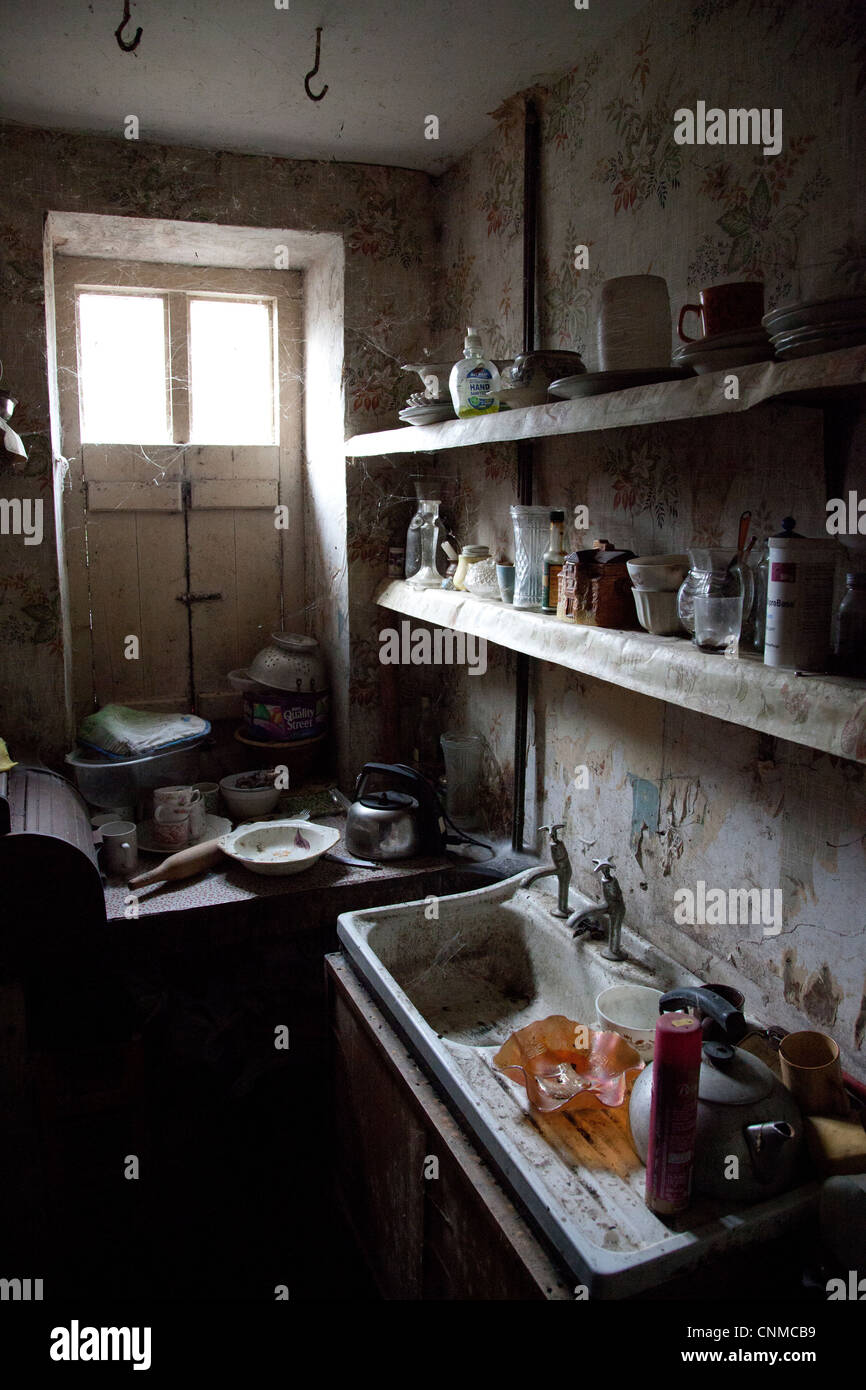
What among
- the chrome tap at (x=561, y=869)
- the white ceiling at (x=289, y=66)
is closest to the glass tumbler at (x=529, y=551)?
the chrome tap at (x=561, y=869)

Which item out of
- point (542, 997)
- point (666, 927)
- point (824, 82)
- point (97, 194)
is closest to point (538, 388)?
point (824, 82)

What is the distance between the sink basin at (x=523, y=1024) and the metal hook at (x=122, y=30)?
1.77 meters

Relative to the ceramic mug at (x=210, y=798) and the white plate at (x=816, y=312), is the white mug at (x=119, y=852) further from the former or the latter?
the white plate at (x=816, y=312)

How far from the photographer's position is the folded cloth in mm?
2443

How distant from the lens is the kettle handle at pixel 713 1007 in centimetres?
119

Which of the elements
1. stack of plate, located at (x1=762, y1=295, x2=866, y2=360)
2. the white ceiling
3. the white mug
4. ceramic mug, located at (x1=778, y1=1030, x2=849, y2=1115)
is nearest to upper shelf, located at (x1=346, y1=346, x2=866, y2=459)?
stack of plate, located at (x1=762, y1=295, x2=866, y2=360)

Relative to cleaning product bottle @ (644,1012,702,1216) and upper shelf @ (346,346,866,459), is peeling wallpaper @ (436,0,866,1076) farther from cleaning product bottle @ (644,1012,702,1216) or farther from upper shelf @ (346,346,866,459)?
cleaning product bottle @ (644,1012,702,1216)

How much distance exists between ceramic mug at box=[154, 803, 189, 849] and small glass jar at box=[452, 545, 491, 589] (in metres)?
A: 0.90

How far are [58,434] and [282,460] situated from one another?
0.68 m

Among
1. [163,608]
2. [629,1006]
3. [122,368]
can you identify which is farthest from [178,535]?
[629,1006]

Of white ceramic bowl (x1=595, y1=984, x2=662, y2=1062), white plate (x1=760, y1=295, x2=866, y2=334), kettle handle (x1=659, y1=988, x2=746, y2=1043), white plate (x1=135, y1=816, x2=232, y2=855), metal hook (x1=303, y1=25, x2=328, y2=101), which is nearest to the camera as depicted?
white plate (x1=760, y1=295, x2=866, y2=334)

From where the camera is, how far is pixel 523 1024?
183 cm
